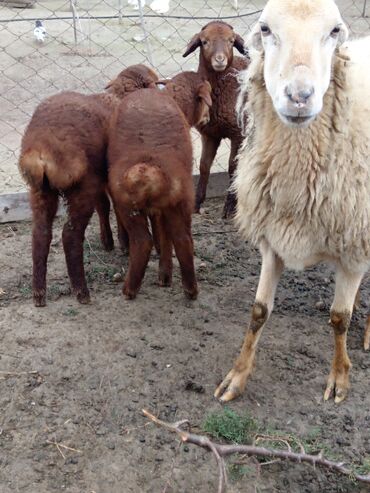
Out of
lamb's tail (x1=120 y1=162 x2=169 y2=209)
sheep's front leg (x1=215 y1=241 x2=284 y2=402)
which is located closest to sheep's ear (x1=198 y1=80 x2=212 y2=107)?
lamb's tail (x1=120 y1=162 x2=169 y2=209)

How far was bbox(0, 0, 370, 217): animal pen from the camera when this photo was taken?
277 inches

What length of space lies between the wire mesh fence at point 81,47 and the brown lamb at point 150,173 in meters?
2.02

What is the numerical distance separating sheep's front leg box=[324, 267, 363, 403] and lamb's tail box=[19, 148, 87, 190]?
157 cm

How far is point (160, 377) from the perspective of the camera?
142 inches

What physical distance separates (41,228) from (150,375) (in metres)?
1.11

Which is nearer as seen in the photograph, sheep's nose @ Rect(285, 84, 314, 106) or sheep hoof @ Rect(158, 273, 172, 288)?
sheep's nose @ Rect(285, 84, 314, 106)

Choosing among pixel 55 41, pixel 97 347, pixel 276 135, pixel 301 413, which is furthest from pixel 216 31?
pixel 55 41

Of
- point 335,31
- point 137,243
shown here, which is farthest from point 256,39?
point 137,243

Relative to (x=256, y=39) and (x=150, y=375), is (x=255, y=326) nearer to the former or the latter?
(x=150, y=375)

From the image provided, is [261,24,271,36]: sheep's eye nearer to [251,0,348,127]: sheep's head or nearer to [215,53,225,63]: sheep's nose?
[251,0,348,127]: sheep's head

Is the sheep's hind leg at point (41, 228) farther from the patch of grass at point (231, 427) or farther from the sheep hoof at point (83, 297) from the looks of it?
the patch of grass at point (231, 427)

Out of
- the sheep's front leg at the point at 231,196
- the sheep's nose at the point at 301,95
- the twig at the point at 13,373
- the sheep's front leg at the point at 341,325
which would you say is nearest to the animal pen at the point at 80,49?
the sheep's front leg at the point at 231,196

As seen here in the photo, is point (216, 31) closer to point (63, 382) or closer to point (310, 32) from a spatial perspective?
point (310, 32)

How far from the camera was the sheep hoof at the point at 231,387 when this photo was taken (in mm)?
3475
